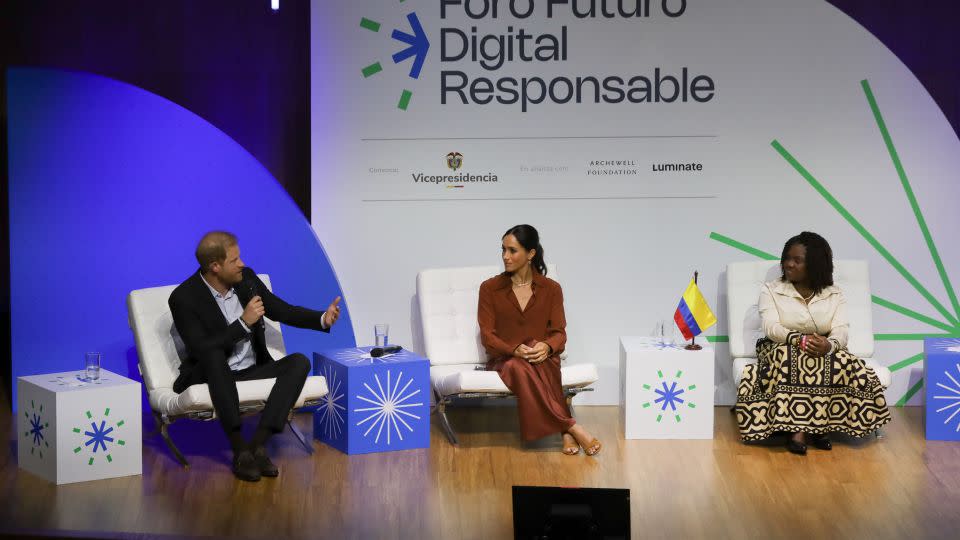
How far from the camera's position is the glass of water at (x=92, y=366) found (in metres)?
5.47

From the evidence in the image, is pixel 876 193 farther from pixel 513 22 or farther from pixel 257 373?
pixel 257 373

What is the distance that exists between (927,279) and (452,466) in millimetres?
3193

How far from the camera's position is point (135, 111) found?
6699mm

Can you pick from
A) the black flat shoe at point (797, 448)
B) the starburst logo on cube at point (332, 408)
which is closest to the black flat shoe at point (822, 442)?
the black flat shoe at point (797, 448)

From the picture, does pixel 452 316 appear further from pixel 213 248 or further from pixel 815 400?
pixel 815 400

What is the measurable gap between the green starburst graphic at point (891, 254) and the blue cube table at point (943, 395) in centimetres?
73

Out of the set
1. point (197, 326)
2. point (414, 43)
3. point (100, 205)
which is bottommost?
point (197, 326)

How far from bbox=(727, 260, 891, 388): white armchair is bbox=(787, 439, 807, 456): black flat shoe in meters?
0.75

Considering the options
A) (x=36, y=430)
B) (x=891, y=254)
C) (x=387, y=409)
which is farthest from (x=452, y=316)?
(x=891, y=254)

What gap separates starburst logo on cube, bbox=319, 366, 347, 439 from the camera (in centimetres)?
596

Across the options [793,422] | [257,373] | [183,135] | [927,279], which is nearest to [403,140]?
[183,135]

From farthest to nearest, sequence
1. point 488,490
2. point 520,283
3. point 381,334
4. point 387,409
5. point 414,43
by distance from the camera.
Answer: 1. point 414,43
2. point 520,283
3. point 381,334
4. point 387,409
5. point 488,490

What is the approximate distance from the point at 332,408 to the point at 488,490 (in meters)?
1.16

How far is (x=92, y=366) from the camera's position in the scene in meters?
5.50
